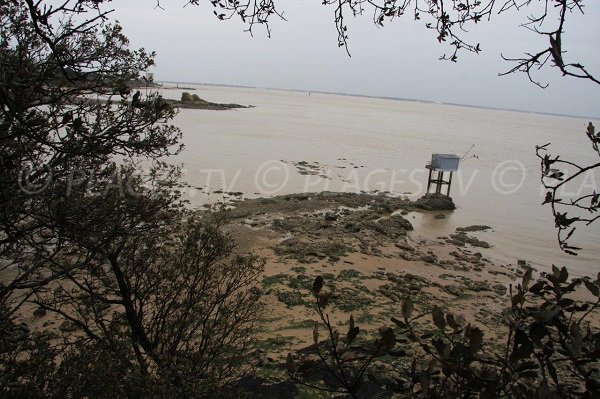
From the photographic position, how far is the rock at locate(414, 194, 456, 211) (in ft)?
55.9

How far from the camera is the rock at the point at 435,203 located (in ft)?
55.9

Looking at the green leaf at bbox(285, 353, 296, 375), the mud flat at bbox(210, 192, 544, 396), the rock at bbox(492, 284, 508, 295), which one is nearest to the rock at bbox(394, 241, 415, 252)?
the mud flat at bbox(210, 192, 544, 396)

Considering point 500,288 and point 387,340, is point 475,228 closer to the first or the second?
point 500,288

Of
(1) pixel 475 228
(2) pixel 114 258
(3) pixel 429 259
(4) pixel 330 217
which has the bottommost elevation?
(3) pixel 429 259

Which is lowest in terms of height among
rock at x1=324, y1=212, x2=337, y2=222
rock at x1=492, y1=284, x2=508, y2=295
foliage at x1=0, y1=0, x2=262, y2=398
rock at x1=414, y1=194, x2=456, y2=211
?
rock at x1=492, y1=284, x2=508, y2=295

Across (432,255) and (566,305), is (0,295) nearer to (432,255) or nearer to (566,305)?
(566,305)

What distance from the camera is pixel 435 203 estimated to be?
17188 millimetres

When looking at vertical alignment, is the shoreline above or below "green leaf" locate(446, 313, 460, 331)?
below

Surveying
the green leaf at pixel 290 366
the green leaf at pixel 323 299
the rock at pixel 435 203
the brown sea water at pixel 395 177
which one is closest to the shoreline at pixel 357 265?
the rock at pixel 435 203

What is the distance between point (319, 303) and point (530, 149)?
160 feet

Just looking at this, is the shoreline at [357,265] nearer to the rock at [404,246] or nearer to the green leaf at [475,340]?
the rock at [404,246]

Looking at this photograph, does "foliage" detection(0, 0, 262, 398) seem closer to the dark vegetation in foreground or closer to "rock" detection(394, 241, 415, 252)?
the dark vegetation in foreground

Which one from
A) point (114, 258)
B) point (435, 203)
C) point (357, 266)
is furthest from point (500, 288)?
point (114, 258)

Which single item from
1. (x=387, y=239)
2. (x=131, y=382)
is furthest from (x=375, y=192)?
(x=131, y=382)
